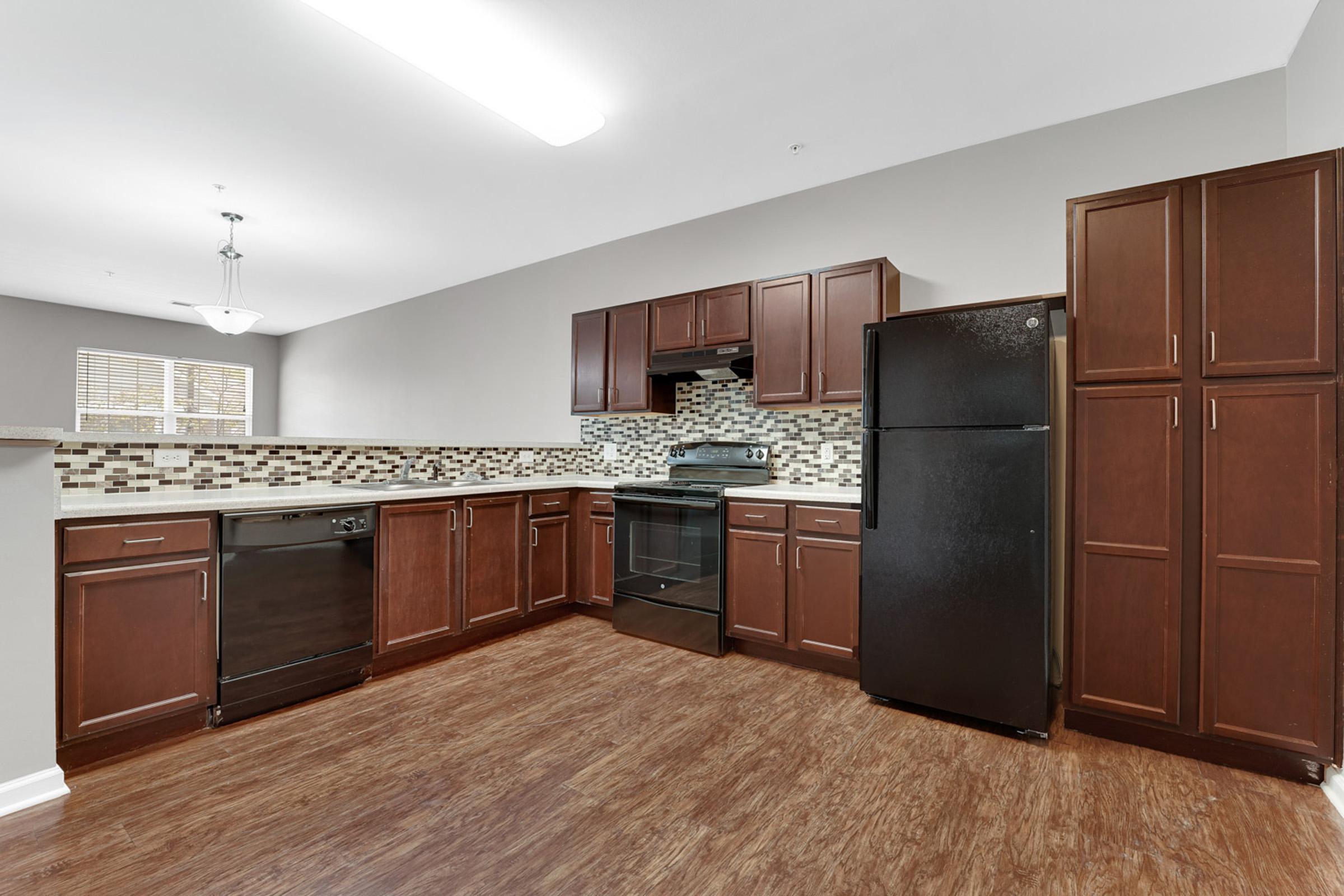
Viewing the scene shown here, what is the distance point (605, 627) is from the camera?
148 inches

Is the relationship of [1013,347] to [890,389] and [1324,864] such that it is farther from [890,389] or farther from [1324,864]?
[1324,864]

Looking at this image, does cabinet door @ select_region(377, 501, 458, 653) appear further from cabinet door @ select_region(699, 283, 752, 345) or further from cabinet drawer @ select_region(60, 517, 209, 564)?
cabinet door @ select_region(699, 283, 752, 345)

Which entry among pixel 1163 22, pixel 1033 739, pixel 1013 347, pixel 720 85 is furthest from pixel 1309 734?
pixel 720 85

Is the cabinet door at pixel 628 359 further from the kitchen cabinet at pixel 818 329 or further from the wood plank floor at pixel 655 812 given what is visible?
the wood plank floor at pixel 655 812

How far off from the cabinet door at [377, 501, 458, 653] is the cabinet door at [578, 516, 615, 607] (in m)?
0.96

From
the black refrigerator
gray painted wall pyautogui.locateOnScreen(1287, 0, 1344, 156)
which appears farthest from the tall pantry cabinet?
gray painted wall pyautogui.locateOnScreen(1287, 0, 1344, 156)

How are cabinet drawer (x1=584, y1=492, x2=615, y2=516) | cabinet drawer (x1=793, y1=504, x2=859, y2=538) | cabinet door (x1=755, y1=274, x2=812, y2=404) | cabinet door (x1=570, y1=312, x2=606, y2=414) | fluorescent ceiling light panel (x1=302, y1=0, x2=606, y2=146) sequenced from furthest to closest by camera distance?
cabinet door (x1=570, y1=312, x2=606, y2=414) < cabinet drawer (x1=584, y1=492, x2=615, y2=516) < cabinet door (x1=755, y1=274, x2=812, y2=404) < cabinet drawer (x1=793, y1=504, x2=859, y2=538) < fluorescent ceiling light panel (x1=302, y1=0, x2=606, y2=146)

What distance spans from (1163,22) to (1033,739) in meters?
2.84

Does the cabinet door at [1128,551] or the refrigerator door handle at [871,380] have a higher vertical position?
the refrigerator door handle at [871,380]

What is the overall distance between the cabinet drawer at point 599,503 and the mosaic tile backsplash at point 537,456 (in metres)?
0.56

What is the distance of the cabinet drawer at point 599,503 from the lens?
384 centimetres

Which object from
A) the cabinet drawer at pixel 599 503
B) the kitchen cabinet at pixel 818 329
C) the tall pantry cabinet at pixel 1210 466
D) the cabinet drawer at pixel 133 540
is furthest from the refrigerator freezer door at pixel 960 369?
the cabinet drawer at pixel 133 540

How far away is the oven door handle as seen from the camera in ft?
10.8

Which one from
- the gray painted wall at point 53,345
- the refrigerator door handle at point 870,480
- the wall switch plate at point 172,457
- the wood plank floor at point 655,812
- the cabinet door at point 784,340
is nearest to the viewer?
the wood plank floor at point 655,812
